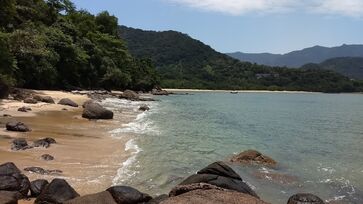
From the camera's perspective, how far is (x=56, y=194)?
352 inches

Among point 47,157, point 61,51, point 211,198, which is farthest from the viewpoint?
point 61,51

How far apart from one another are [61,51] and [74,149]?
41385mm

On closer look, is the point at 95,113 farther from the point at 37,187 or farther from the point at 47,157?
the point at 37,187

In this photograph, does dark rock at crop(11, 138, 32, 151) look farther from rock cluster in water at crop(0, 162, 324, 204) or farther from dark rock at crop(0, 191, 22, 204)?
dark rock at crop(0, 191, 22, 204)

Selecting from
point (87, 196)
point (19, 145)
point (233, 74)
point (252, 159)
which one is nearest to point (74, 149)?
point (19, 145)

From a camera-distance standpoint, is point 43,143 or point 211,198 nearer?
point 211,198

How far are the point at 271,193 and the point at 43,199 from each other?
6145mm

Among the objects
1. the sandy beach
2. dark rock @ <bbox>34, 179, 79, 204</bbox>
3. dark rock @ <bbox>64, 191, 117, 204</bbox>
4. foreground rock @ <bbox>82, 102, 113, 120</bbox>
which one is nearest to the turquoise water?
the sandy beach

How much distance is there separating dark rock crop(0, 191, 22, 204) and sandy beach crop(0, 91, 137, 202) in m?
1.93

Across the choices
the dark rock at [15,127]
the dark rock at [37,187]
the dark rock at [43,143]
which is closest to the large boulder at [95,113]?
the dark rock at [15,127]

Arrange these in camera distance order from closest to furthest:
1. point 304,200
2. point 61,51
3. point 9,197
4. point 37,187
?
point 9,197 → point 304,200 → point 37,187 → point 61,51

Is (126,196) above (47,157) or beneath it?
above

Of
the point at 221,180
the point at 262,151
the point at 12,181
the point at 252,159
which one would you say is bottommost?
the point at 262,151

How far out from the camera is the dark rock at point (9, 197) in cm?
834
